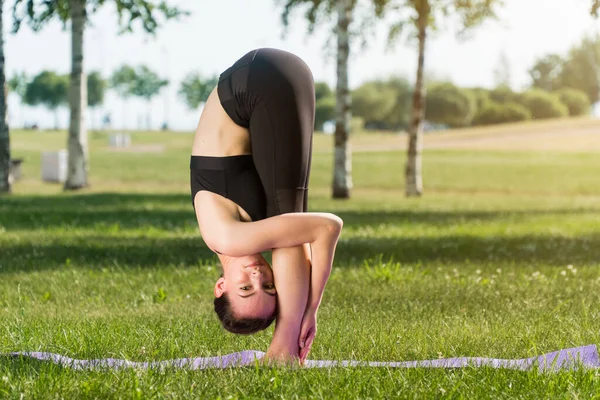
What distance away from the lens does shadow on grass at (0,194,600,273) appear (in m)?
11.4

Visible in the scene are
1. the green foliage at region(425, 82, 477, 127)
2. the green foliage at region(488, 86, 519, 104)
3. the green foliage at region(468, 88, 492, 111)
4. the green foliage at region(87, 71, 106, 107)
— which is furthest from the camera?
the green foliage at region(87, 71, 106, 107)

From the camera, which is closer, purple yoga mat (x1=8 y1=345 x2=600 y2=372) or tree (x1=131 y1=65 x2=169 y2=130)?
purple yoga mat (x1=8 y1=345 x2=600 y2=372)

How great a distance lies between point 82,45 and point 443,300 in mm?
19803

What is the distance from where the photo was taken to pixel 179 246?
12.6 metres

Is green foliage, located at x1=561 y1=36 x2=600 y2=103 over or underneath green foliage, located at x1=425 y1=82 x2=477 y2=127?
over

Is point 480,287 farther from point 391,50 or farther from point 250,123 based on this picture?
point 391,50

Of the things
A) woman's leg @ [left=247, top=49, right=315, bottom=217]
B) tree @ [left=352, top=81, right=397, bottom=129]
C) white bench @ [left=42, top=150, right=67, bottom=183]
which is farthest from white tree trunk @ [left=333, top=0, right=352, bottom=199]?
tree @ [left=352, top=81, right=397, bottom=129]

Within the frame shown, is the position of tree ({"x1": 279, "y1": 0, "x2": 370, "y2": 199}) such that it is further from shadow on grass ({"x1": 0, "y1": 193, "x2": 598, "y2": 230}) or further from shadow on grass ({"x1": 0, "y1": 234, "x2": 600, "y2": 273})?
shadow on grass ({"x1": 0, "y1": 234, "x2": 600, "y2": 273})

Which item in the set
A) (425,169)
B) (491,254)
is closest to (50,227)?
(491,254)

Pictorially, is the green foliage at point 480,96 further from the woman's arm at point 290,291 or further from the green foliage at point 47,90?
the woman's arm at point 290,291

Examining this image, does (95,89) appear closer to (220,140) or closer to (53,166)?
(53,166)

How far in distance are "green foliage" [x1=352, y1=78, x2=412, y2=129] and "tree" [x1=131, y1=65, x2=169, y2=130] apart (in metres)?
25.0

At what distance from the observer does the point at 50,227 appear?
50.1ft

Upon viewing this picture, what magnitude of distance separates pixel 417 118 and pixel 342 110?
12.1 ft
